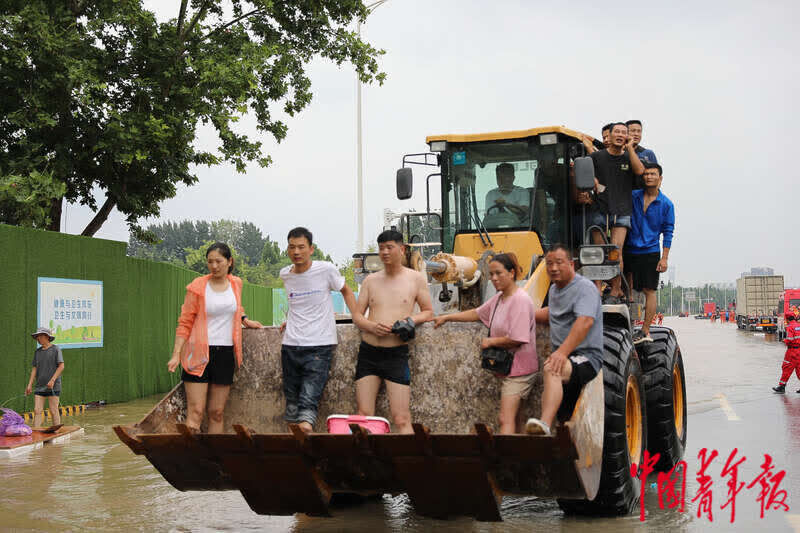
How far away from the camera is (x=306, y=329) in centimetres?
674

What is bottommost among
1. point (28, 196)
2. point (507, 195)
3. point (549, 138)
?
point (507, 195)

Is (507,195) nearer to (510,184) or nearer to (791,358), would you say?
(510,184)

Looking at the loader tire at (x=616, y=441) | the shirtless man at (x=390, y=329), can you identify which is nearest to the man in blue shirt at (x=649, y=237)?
the loader tire at (x=616, y=441)

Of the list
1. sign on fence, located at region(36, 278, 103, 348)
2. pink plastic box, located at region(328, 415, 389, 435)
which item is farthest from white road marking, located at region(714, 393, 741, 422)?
sign on fence, located at region(36, 278, 103, 348)

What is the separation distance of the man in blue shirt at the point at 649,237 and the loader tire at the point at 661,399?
0.28 m

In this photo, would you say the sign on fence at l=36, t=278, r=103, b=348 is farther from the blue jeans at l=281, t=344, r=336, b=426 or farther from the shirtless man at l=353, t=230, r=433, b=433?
the shirtless man at l=353, t=230, r=433, b=433

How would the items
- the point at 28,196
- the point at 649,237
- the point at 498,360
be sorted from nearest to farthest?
the point at 498,360
the point at 649,237
the point at 28,196

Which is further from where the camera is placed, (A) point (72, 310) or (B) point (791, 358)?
(B) point (791, 358)

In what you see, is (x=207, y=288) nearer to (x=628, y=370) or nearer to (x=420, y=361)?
(x=420, y=361)

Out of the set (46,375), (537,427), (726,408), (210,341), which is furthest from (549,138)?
(46,375)

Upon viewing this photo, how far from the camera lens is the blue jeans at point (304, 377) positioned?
666 cm

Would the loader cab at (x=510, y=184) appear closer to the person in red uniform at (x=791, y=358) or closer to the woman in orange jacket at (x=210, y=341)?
the woman in orange jacket at (x=210, y=341)

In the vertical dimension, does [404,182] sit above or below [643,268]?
above

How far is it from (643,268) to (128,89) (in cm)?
1217
